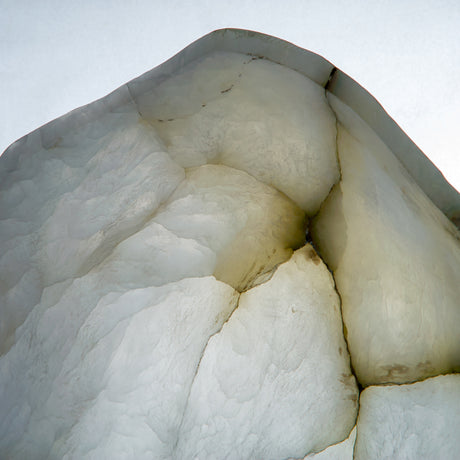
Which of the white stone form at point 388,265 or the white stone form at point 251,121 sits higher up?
the white stone form at point 251,121

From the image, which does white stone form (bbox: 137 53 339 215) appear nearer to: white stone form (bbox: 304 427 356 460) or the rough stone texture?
the rough stone texture

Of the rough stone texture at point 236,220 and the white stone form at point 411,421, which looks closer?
the white stone form at point 411,421

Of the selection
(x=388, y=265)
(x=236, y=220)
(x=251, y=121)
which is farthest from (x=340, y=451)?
(x=251, y=121)

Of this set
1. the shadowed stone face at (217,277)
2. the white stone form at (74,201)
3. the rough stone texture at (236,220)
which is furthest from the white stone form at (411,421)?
the white stone form at (74,201)

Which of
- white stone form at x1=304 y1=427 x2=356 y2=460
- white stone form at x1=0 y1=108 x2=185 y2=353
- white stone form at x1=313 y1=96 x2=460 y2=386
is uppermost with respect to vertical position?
white stone form at x1=0 y1=108 x2=185 y2=353

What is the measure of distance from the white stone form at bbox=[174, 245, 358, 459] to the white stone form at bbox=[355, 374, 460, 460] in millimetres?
29

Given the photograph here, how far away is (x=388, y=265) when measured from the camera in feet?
1.97

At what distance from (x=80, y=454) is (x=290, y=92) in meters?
0.64

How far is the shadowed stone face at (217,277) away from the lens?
1.95 ft

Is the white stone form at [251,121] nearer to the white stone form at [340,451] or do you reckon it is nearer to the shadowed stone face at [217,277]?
the shadowed stone face at [217,277]

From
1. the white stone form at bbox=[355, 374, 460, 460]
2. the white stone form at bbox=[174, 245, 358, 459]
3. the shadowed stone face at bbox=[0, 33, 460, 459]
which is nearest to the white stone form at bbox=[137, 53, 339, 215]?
the shadowed stone face at bbox=[0, 33, 460, 459]

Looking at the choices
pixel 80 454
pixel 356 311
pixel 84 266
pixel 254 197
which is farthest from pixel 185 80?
pixel 80 454

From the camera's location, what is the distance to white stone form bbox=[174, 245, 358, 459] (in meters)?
0.60

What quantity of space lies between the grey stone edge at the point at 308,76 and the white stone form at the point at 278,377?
0.72ft
